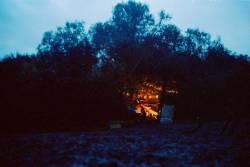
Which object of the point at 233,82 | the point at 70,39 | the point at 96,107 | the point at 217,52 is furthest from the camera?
the point at 217,52

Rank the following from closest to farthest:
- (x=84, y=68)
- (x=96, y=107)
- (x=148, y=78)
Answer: (x=96, y=107) → (x=148, y=78) → (x=84, y=68)

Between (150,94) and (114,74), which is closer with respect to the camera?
(114,74)

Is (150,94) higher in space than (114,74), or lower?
lower

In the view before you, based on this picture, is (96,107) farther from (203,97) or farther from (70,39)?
(70,39)

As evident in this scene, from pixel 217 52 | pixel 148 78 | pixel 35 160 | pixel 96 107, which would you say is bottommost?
pixel 35 160

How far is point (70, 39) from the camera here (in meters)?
35.5

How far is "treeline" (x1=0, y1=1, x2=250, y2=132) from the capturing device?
1557cm

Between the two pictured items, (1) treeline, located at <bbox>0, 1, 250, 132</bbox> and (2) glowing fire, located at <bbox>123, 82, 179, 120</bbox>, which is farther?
(2) glowing fire, located at <bbox>123, 82, 179, 120</bbox>

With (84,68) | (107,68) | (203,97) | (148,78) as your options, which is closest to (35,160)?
(203,97)

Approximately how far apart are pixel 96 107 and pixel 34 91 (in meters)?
4.19

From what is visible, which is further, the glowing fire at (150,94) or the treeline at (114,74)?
the glowing fire at (150,94)

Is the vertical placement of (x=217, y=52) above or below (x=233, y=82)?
above

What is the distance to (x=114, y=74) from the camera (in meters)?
24.2

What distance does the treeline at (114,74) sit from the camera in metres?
15.6
